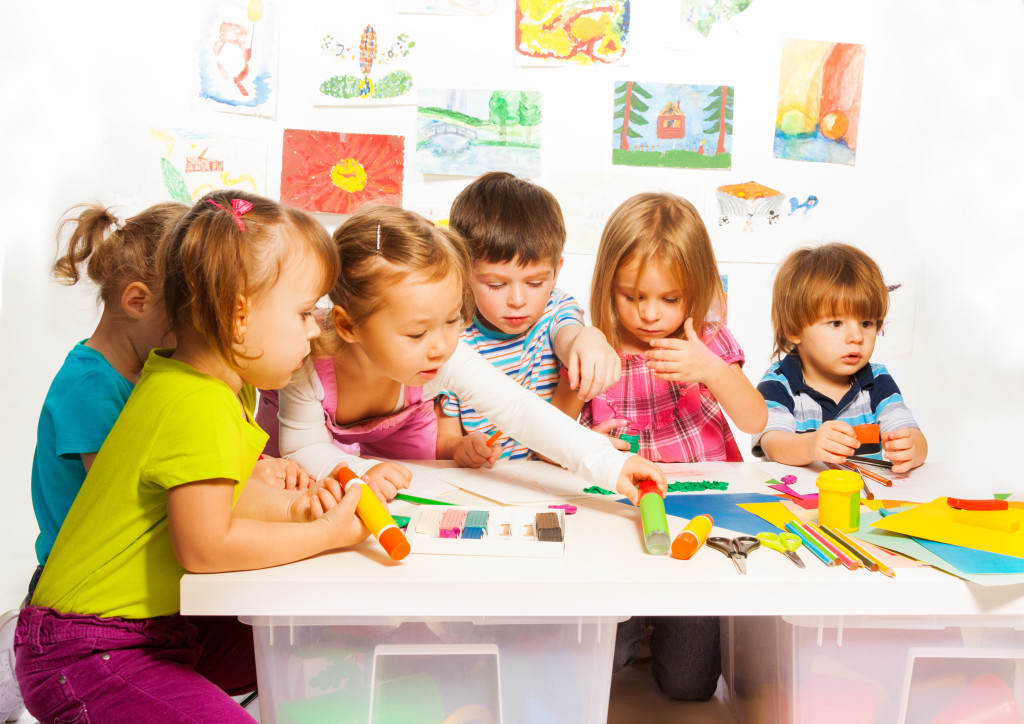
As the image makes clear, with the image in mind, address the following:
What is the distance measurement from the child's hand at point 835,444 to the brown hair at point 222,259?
681 millimetres

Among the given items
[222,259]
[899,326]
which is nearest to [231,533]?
[222,259]

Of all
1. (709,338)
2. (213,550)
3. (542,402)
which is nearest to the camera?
(213,550)

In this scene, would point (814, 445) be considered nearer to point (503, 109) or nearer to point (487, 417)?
point (487, 417)

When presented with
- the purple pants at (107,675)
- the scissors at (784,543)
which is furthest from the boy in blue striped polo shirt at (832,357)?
the purple pants at (107,675)

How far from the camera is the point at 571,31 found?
1.79m

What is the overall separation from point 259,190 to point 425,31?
517 millimetres

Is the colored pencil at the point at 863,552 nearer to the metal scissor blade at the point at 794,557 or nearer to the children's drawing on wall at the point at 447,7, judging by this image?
the metal scissor blade at the point at 794,557

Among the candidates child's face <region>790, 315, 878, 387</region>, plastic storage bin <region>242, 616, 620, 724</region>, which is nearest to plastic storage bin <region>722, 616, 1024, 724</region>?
plastic storage bin <region>242, 616, 620, 724</region>

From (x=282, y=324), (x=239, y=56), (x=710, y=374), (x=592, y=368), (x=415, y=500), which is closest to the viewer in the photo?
(x=282, y=324)

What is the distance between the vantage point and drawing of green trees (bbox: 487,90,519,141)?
1.78 m

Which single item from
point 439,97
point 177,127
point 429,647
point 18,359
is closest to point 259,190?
point 177,127

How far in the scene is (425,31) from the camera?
1.76 meters

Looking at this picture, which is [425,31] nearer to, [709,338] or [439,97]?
[439,97]

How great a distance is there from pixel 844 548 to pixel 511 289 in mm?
629
